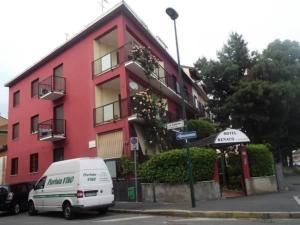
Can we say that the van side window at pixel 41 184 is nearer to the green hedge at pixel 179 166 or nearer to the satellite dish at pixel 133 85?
the green hedge at pixel 179 166

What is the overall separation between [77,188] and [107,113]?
8108 millimetres

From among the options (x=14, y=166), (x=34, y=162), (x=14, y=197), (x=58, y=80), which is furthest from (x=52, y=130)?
(x=14, y=166)

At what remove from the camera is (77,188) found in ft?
46.7

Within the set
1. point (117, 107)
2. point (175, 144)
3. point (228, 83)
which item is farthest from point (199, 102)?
point (117, 107)

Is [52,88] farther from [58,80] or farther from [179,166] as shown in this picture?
[179,166]

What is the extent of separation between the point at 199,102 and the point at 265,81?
11.1m

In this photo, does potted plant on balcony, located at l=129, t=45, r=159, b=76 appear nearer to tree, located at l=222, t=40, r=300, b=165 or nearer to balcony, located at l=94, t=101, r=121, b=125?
balcony, located at l=94, t=101, r=121, b=125

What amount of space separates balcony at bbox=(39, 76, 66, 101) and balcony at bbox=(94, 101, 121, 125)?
13.2 feet

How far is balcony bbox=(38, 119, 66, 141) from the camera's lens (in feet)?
79.6

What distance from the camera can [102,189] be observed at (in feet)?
48.2

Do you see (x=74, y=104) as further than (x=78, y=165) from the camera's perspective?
Yes

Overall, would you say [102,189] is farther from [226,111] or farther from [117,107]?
[226,111]

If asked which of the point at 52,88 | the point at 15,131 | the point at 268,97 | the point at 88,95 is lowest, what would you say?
the point at 15,131

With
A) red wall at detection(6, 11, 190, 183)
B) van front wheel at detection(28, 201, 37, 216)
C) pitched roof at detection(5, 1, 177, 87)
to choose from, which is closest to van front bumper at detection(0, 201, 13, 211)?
van front wheel at detection(28, 201, 37, 216)
